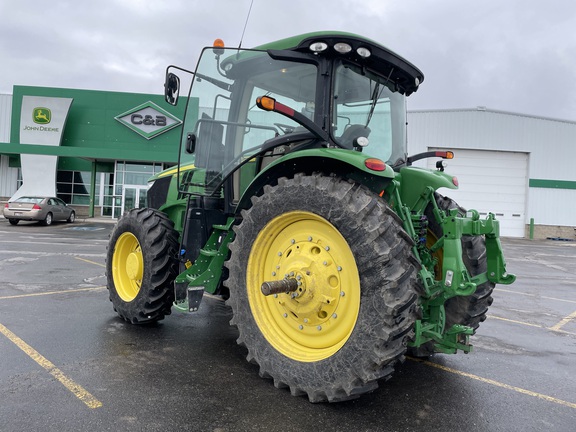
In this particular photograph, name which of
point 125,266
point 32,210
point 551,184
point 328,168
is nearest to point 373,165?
point 328,168

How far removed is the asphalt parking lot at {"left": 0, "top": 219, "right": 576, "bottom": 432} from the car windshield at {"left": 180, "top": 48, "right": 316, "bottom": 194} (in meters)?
1.73

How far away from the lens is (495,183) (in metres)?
27.7

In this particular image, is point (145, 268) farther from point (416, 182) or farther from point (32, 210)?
point (32, 210)

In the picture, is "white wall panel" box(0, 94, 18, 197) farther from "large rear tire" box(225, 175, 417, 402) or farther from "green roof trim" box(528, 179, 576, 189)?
"green roof trim" box(528, 179, 576, 189)

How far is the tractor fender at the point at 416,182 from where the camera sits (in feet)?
12.4

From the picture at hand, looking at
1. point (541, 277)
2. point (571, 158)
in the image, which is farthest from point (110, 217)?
point (571, 158)

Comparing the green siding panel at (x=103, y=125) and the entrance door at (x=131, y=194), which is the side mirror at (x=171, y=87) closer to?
the green siding panel at (x=103, y=125)

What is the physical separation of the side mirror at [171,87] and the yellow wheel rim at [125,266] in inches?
68.3

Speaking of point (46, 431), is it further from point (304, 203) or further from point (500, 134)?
point (500, 134)

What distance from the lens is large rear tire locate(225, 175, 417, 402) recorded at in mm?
2824

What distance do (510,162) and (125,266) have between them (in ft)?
93.1

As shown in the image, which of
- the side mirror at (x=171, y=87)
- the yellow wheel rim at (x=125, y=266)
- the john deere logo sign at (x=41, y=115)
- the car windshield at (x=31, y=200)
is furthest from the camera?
the john deere logo sign at (x=41, y=115)

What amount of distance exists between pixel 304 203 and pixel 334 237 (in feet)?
1.11

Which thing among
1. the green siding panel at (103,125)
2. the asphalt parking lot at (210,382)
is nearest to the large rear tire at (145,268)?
the asphalt parking lot at (210,382)
